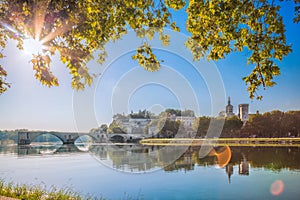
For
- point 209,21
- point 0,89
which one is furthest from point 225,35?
point 0,89

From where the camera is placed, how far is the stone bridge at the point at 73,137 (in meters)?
74.9

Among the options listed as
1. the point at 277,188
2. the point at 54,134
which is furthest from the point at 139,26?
the point at 54,134

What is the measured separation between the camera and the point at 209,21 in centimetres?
650

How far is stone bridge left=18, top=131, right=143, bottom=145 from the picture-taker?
246 feet

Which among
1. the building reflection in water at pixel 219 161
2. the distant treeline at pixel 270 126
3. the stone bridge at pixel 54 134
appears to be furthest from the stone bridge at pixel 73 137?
the building reflection in water at pixel 219 161

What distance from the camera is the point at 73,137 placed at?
80.3m

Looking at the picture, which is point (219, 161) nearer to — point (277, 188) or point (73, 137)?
point (277, 188)

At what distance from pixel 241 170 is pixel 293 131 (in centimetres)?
4752

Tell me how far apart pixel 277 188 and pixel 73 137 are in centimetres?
7245

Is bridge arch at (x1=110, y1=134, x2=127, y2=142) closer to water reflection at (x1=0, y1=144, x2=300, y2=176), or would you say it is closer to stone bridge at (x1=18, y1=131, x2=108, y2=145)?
stone bridge at (x1=18, y1=131, x2=108, y2=145)

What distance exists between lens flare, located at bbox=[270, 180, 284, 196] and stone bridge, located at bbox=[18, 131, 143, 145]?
2604 inches

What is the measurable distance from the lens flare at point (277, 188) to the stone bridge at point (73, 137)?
66.1m

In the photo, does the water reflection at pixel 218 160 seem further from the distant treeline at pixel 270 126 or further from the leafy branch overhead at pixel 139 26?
the distant treeline at pixel 270 126

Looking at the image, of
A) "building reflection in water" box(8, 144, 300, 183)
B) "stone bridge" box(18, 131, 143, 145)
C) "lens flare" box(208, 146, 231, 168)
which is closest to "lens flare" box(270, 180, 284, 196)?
"building reflection in water" box(8, 144, 300, 183)
